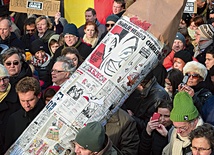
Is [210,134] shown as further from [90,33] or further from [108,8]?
[108,8]

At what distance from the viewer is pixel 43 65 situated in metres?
8.58

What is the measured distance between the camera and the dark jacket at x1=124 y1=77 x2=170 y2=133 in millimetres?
5984

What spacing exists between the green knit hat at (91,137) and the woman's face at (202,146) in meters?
0.82

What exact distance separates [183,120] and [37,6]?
6443mm

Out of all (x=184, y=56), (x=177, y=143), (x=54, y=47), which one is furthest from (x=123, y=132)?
(x=54, y=47)

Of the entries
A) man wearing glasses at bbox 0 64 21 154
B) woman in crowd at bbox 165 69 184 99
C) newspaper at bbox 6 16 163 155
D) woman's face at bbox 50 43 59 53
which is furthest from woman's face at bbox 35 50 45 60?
newspaper at bbox 6 16 163 155

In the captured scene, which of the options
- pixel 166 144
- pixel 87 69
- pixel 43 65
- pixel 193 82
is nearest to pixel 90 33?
pixel 43 65

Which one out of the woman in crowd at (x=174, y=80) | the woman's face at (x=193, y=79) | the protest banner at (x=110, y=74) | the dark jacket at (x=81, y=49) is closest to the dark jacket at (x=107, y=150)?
the protest banner at (x=110, y=74)

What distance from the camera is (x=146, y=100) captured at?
6.08 metres

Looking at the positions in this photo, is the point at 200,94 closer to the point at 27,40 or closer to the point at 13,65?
the point at 13,65

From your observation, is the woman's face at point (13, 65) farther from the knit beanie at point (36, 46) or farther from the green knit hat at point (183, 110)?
the green knit hat at point (183, 110)

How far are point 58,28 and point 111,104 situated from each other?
677 centimetres

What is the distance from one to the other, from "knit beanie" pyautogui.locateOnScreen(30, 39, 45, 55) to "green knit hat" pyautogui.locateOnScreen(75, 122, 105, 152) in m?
5.05

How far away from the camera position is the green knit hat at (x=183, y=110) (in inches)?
188
